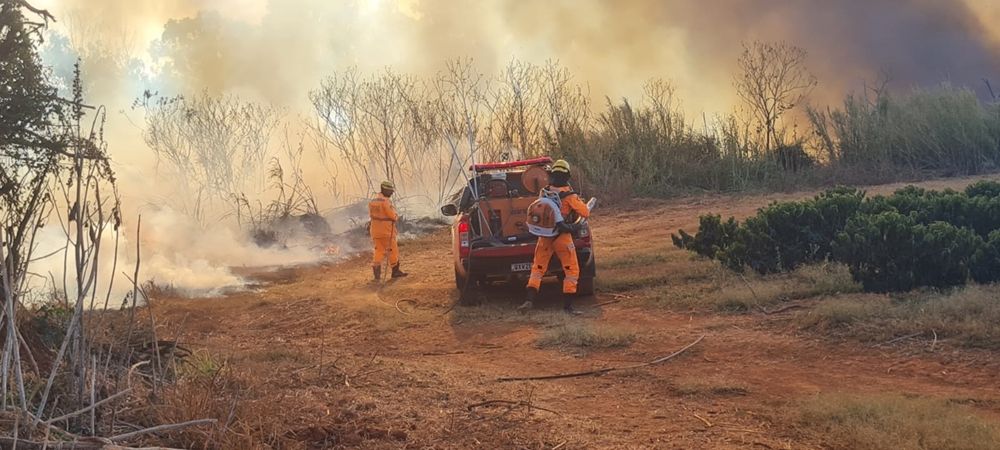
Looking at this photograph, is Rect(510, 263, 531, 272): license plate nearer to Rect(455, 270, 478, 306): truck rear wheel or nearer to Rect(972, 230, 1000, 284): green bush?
Rect(455, 270, 478, 306): truck rear wheel

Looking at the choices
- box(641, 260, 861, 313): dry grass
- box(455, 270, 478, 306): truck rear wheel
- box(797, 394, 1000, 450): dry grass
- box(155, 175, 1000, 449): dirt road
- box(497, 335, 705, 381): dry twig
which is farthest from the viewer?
box(455, 270, 478, 306): truck rear wheel

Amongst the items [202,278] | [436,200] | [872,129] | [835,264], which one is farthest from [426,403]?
[872,129]

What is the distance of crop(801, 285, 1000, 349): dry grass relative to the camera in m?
6.21

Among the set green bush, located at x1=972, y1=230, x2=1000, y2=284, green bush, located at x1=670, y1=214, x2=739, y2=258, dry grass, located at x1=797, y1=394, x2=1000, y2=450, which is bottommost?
dry grass, located at x1=797, y1=394, x2=1000, y2=450

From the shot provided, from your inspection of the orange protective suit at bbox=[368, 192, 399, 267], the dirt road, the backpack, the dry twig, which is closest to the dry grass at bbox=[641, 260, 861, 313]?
the dirt road

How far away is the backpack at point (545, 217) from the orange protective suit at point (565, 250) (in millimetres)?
94

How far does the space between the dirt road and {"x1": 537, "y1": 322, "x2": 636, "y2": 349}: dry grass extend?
10 cm

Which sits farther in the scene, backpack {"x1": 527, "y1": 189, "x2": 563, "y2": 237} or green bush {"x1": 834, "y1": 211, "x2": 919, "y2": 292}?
backpack {"x1": 527, "y1": 189, "x2": 563, "y2": 237}

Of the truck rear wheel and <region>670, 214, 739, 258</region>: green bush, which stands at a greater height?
<region>670, 214, 739, 258</region>: green bush

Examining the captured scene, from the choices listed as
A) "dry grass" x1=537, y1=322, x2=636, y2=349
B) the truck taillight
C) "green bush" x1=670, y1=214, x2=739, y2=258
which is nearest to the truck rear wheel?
the truck taillight

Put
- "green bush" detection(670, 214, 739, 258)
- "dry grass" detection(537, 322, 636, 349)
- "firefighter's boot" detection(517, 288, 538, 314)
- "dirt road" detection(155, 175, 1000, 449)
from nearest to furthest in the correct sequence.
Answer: "dirt road" detection(155, 175, 1000, 449) < "dry grass" detection(537, 322, 636, 349) < "firefighter's boot" detection(517, 288, 538, 314) < "green bush" detection(670, 214, 739, 258)

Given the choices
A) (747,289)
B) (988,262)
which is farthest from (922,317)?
(747,289)

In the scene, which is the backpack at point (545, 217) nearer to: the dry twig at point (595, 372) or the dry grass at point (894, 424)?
the dry twig at point (595, 372)

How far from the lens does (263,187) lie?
23.2 meters
